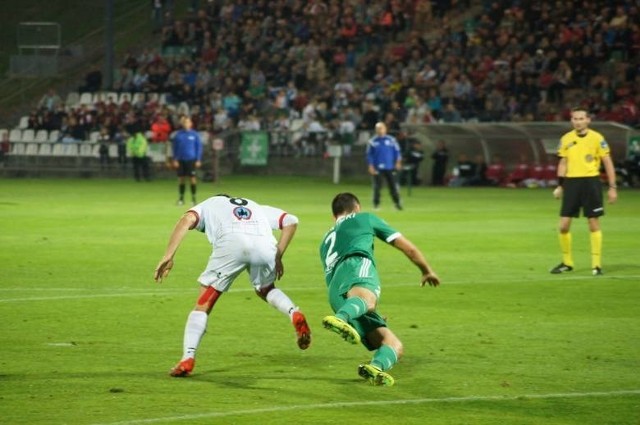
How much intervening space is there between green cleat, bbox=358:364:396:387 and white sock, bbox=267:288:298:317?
1.10 metres

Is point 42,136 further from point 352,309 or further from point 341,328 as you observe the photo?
point 341,328

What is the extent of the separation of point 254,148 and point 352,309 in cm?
4035

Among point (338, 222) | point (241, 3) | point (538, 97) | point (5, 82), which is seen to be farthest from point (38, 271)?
point (5, 82)

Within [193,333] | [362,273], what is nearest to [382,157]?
[362,273]

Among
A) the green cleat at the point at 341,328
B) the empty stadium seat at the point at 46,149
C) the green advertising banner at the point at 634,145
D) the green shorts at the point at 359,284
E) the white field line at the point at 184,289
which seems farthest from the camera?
the empty stadium seat at the point at 46,149

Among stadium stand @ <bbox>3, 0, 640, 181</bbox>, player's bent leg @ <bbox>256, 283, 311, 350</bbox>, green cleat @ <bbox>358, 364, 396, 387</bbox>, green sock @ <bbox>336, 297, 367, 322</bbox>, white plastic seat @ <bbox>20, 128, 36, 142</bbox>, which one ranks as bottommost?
white plastic seat @ <bbox>20, 128, 36, 142</bbox>

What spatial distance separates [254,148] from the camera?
165 ft

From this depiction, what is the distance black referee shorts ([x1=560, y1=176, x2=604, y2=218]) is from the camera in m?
18.5

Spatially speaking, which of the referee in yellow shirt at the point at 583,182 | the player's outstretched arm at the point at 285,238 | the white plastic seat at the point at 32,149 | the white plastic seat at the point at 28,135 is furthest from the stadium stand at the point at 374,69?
the player's outstretched arm at the point at 285,238

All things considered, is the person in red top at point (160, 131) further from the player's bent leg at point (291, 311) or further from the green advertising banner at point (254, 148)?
the player's bent leg at point (291, 311)

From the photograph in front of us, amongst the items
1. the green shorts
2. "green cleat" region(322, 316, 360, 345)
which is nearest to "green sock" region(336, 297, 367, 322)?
"green cleat" region(322, 316, 360, 345)

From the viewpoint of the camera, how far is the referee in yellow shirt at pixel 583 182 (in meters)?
18.5

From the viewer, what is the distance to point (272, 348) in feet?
40.3

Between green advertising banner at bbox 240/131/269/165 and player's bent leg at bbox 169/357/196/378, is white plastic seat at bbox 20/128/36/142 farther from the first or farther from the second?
player's bent leg at bbox 169/357/196/378
